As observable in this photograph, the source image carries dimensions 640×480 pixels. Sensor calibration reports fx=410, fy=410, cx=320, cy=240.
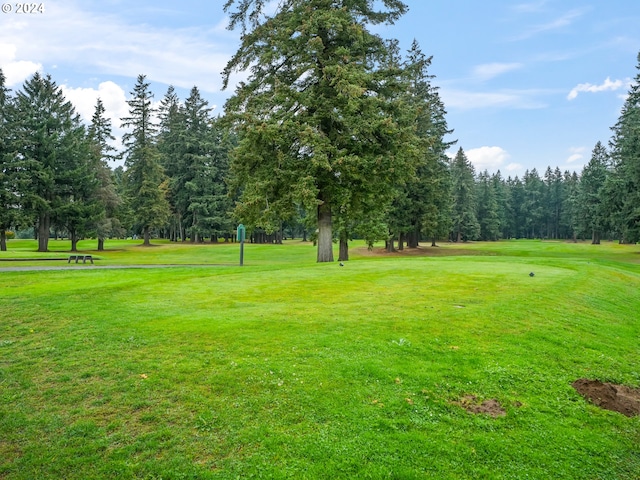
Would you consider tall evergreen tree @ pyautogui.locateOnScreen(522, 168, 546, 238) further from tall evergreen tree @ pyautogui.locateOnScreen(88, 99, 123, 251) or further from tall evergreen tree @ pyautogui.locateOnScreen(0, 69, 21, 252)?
tall evergreen tree @ pyautogui.locateOnScreen(0, 69, 21, 252)

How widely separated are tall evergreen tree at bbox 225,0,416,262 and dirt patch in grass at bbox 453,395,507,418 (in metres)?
13.8

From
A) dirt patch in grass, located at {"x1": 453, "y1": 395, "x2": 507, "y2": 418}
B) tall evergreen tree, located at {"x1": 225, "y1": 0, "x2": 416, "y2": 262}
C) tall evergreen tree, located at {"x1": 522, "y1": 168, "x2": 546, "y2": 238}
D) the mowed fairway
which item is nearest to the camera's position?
the mowed fairway

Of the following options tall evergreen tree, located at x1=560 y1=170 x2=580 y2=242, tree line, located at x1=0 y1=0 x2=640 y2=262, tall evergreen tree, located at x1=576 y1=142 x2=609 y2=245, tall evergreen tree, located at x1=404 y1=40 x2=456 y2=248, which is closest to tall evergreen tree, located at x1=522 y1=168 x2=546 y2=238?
tall evergreen tree, located at x1=560 y1=170 x2=580 y2=242

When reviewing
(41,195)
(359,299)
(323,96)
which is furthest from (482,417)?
(41,195)

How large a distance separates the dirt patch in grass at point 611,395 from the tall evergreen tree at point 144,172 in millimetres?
49028

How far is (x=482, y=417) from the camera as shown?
4648 mm

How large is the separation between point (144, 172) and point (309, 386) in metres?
49.9

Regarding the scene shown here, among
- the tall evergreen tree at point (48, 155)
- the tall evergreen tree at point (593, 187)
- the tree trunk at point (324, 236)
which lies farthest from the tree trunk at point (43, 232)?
the tall evergreen tree at point (593, 187)

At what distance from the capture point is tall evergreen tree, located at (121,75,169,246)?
49031mm

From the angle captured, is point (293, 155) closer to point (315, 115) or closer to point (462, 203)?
point (315, 115)

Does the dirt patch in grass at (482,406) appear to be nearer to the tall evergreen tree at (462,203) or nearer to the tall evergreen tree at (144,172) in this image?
the tall evergreen tree at (144,172)

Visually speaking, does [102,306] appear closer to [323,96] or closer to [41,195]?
[323,96]

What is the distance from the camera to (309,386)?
5.10m

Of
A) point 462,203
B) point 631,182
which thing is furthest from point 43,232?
point 462,203
